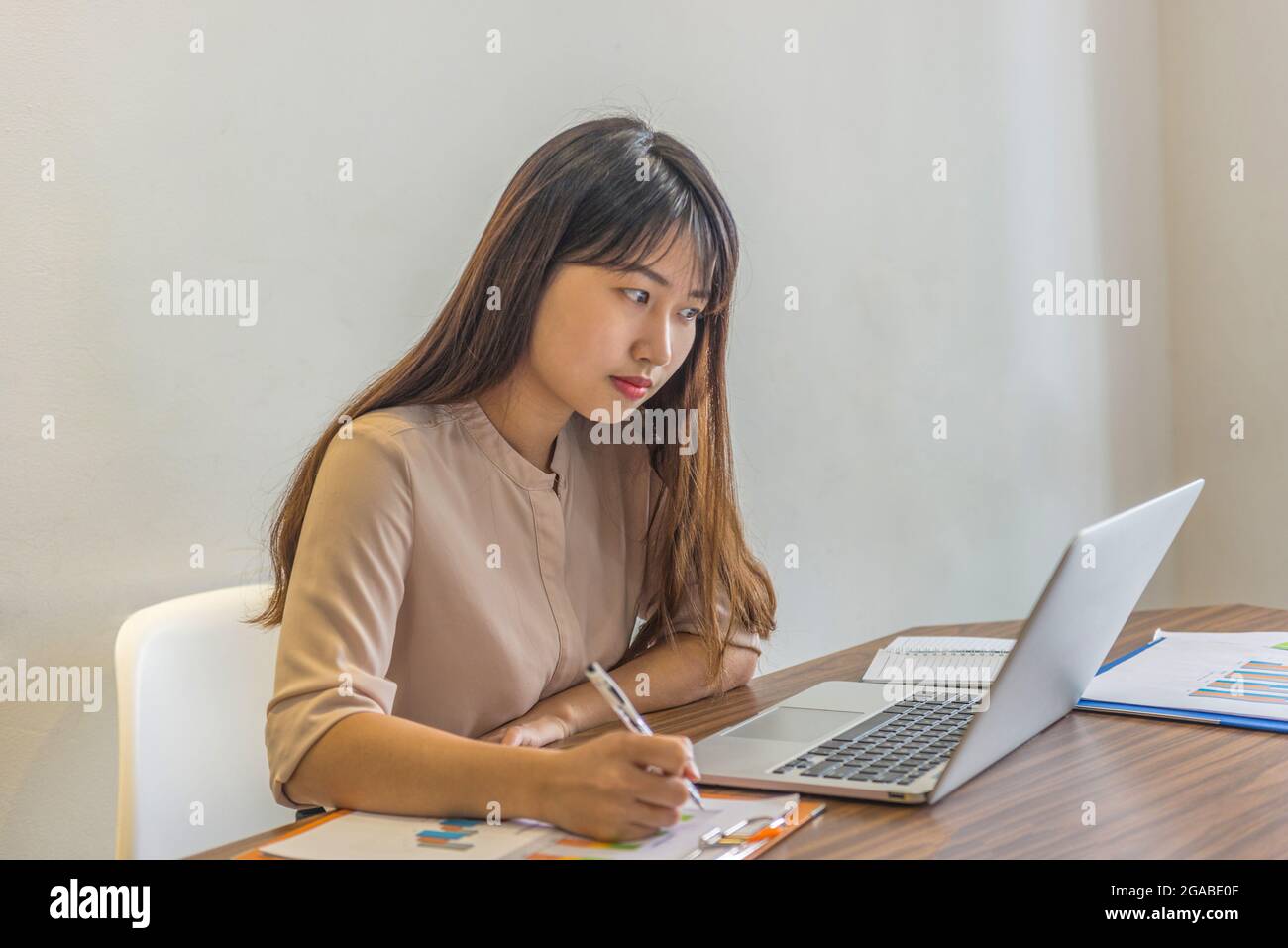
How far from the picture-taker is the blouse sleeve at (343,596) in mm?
938

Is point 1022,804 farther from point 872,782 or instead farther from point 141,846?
point 141,846

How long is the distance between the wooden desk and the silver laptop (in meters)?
0.02

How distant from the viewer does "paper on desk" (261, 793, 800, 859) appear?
76 cm

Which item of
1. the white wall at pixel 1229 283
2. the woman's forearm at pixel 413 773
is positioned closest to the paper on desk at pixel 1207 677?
the woman's forearm at pixel 413 773

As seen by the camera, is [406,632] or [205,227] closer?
[406,632]

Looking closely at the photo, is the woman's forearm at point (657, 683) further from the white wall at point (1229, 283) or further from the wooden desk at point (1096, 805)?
the white wall at point (1229, 283)

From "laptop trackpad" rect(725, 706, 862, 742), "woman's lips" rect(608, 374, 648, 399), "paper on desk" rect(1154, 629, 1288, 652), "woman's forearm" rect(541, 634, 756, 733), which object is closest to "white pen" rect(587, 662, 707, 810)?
"laptop trackpad" rect(725, 706, 862, 742)

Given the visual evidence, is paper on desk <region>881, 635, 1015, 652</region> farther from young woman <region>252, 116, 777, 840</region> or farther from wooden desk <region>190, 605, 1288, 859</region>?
wooden desk <region>190, 605, 1288, 859</region>

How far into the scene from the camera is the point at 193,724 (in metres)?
1.29

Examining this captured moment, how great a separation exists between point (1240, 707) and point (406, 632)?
785 mm

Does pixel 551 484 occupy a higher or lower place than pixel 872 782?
higher

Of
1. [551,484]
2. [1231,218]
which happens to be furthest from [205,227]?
[1231,218]

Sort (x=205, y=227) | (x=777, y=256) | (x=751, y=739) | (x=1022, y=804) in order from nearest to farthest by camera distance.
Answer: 1. (x=1022, y=804)
2. (x=751, y=739)
3. (x=205, y=227)
4. (x=777, y=256)
